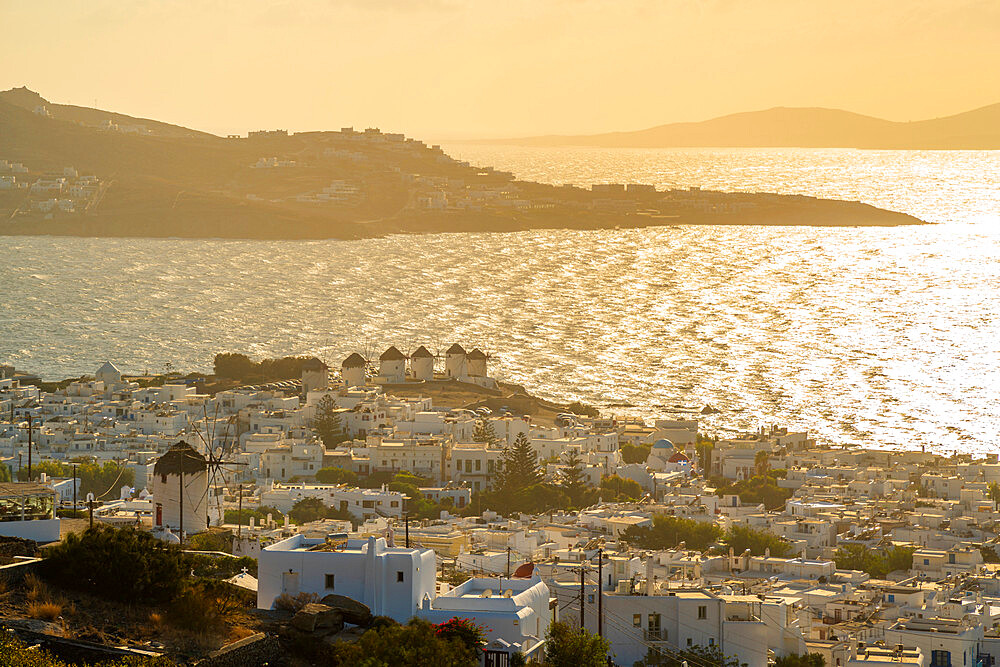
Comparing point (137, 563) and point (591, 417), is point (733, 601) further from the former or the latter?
point (591, 417)

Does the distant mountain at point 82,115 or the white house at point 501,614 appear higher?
the distant mountain at point 82,115

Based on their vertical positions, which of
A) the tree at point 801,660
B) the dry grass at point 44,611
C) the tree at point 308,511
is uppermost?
the dry grass at point 44,611

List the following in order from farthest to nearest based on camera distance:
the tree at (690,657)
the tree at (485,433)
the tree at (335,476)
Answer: the tree at (485,433) → the tree at (335,476) → the tree at (690,657)

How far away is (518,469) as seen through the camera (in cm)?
3812

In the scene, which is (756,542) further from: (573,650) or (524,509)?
(573,650)

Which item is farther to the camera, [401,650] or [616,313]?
[616,313]

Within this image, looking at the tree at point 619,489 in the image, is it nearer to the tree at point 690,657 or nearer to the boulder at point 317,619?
the tree at point 690,657

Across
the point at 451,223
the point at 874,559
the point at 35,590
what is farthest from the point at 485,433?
the point at 451,223

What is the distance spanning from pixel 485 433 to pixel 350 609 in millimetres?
26976

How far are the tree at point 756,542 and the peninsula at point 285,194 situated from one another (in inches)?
4085

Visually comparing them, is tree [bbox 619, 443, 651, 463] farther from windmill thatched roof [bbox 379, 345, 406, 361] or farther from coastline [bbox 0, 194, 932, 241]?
coastline [bbox 0, 194, 932, 241]

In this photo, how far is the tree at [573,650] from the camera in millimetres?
16656

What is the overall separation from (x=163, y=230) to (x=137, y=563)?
118271mm

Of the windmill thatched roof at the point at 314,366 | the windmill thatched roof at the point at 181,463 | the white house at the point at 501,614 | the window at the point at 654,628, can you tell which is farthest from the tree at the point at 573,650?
the windmill thatched roof at the point at 314,366
